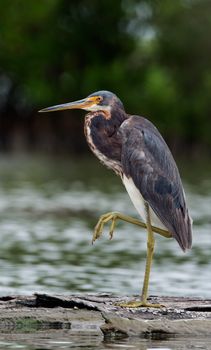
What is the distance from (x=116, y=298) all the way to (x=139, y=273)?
4.92 meters

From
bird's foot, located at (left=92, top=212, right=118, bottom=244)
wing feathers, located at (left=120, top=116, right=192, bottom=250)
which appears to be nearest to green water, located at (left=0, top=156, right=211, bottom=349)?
bird's foot, located at (left=92, top=212, right=118, bottom=244)

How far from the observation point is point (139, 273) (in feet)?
50.1

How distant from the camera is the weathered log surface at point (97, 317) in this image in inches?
368

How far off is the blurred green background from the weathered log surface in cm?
5384

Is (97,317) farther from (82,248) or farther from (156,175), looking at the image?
(82,248)

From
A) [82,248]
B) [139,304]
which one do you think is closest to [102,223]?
[139,304]

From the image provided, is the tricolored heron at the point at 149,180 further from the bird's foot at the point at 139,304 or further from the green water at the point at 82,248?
the green water at the point at 82,248

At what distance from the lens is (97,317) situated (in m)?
9.66

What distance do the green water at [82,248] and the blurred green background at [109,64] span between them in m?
30.7

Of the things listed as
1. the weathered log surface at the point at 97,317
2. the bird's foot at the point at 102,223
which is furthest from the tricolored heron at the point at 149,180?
the weathered log surface at the point at 97,317

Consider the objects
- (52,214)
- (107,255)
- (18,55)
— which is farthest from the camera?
(18,55)

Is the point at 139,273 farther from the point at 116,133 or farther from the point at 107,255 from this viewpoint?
the point at 116,133

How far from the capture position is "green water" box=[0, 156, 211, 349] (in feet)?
46.1

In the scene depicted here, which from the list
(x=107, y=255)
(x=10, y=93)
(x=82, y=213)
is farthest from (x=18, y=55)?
(x=107, y=255)
